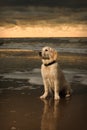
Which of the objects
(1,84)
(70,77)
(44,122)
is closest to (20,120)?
(44,122)

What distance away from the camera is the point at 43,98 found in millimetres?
11062

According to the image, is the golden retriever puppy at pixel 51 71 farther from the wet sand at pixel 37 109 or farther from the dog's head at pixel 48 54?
the wet sand at pixel 37 109

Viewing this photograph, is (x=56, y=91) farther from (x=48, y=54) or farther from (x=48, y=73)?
(x=48, y=54)

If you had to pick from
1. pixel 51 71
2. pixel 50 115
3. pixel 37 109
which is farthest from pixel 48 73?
pixel 50 115

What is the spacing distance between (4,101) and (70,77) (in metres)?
5.49

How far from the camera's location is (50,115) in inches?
358

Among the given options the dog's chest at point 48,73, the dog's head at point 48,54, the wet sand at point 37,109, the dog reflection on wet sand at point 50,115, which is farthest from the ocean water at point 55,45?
the dog reflection on wet sand at point 50,115

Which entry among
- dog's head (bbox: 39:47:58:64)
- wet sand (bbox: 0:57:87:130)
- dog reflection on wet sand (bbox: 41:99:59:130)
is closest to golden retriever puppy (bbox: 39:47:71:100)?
dog's head (bbox: 39:47:58:64)

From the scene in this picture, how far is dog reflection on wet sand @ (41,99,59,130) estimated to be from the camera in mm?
8188

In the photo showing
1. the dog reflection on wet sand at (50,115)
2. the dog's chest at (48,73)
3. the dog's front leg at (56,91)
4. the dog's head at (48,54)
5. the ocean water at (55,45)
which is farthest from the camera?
the ocean water at (55,45)

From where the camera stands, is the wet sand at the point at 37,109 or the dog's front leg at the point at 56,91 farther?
the dog's front leg at the point at 56,91

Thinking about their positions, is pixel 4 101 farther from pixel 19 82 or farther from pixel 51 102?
pixel 19 82

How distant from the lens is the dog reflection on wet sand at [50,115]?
8.19 metres

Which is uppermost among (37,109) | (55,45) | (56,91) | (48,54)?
(48,54)
